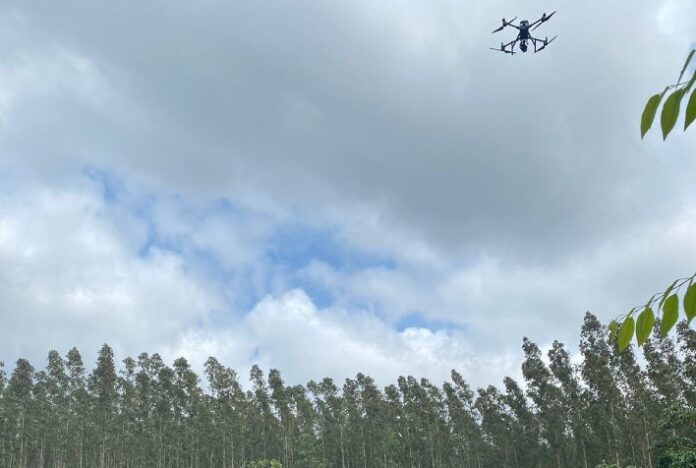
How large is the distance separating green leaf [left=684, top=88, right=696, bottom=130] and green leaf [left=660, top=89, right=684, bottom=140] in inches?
1.8

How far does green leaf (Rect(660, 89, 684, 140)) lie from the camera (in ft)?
5.72

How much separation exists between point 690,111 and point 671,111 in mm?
94

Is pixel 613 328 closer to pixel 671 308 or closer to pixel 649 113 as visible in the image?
pixel 671 308

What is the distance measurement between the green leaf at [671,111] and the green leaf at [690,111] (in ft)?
0.15

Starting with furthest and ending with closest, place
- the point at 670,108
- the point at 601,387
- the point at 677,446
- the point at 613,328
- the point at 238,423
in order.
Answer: the point at 238,423 → the point at 601,387 → the point at 677,446 → the point at 613,328 → the point at 670,108

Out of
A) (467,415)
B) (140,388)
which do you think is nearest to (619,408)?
(467,415)

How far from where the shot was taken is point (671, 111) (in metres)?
1.75

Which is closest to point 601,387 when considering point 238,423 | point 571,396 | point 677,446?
point 571,396

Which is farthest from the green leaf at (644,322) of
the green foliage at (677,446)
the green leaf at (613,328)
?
the green foliage at (677,446)

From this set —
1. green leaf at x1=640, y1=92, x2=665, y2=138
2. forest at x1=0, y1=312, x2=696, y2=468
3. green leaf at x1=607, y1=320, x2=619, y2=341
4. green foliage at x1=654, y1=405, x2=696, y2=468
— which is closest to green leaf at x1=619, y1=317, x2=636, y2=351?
green leaf at x1=607, y1=320, x2=619, y2=341

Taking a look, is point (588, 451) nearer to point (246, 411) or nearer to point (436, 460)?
point (436, 460)

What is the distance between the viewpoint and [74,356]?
9744 cm

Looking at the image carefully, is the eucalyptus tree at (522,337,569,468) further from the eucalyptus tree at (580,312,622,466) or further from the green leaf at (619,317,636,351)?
the green leaf at (619,317,636,351)

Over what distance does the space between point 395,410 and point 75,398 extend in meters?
50.1
